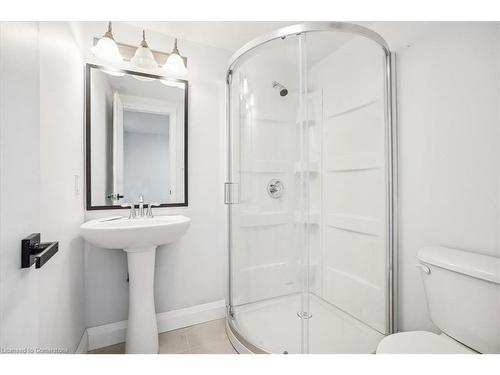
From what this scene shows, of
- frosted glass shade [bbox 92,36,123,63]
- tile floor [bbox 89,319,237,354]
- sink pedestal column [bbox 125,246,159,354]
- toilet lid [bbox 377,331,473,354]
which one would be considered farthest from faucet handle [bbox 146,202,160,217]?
toilet lid [bbox 377,331,473,354]

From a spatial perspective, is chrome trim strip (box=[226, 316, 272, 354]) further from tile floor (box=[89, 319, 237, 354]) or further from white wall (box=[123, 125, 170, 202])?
white wall (box=[123, 125, 170, 202])

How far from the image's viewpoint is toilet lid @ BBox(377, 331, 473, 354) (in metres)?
0.86

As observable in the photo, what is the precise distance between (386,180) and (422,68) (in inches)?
24.7

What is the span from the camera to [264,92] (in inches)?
55.6

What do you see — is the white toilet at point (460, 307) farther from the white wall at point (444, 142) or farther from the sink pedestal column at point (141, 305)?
the sink pedestal column at point (141, 305)

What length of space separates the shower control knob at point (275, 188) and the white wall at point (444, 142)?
70 centimetres

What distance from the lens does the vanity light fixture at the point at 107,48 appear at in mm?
1381

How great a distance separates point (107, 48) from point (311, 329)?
204 centimetres

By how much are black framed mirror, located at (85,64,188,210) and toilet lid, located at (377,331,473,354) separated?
55.9 inches

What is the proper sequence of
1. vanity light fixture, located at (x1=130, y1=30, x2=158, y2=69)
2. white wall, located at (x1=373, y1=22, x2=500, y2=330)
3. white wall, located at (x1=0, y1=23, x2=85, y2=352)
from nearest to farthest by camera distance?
white wall, located at (x1=0, y1=23, x2=85, y2=352) → white wall, located at (x1=373, y1=22, x2=500, y2=330) → vanity light fixture, located at (x1=130, y1=30, x2=158, y2=69)

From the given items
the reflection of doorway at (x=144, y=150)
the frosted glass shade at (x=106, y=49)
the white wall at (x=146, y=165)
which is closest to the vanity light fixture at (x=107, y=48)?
the frosted glass shade at (x=106, y=49)

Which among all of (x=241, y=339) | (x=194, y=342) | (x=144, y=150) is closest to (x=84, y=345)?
(x=194, y=342)

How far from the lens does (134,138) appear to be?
1.59 m

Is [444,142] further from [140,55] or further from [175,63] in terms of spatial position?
[140,55]
